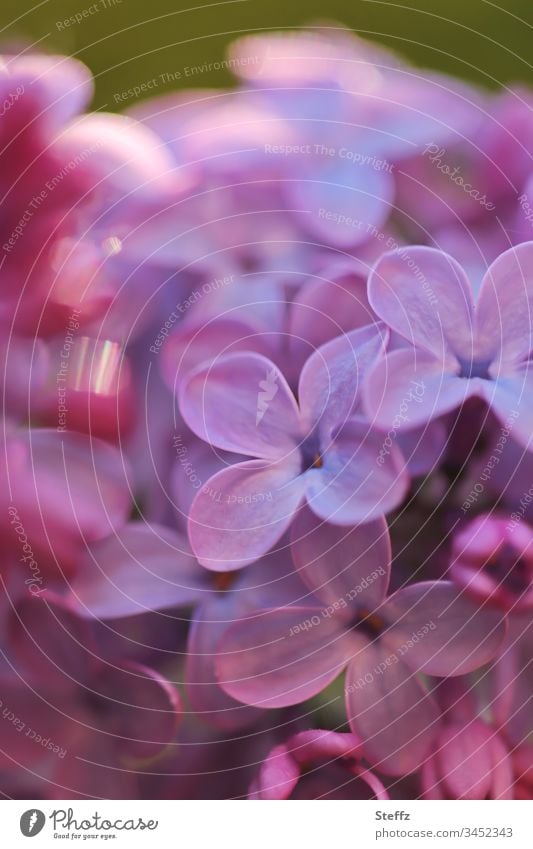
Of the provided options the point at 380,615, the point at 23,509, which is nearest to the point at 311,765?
the point at 380,615

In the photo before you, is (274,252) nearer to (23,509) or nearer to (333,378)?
(333,378)

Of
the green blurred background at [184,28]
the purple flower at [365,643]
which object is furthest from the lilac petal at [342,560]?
the green blurred background at [184,28]

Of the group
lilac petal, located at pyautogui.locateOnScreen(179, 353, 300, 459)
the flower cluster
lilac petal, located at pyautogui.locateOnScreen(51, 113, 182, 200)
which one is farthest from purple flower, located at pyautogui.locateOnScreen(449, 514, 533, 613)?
lilac petal, located at pyautogui.locateOnScreen(51, 113, 182, 200)

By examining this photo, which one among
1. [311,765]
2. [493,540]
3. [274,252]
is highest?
[274,252]

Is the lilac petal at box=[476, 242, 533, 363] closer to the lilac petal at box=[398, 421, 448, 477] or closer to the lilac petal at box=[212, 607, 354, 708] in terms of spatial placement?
the lilac petal at box=[398, 421, 448, 477]

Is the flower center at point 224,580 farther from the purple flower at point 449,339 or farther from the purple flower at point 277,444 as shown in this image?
the purple flower at point 449,339

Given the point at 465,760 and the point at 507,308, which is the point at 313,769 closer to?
the point at 465,760
